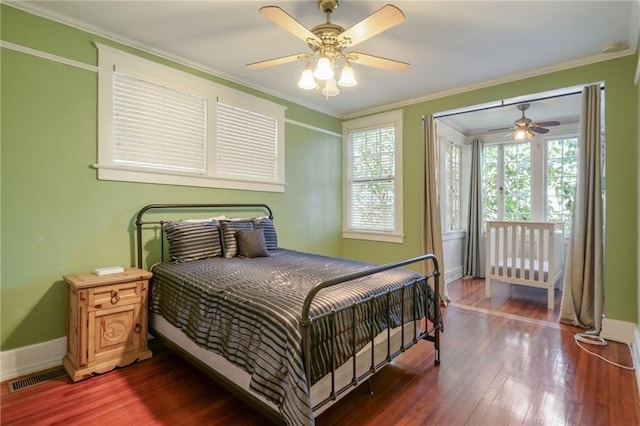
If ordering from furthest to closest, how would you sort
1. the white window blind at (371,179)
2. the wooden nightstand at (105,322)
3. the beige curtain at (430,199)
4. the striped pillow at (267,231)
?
the white window blind at (371,179)
the beige curtain at (430,199)
the striped pillow at (267,231)
the wooden nightstand at (105,322)

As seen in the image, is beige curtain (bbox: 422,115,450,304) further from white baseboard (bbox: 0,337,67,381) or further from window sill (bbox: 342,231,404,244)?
white baseboard (bbox: 0,337,67,381)

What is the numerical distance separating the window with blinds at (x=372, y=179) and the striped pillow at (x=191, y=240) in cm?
241

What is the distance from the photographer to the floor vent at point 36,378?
2.12 meters

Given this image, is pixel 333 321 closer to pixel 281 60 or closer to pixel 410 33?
pixel 281 60

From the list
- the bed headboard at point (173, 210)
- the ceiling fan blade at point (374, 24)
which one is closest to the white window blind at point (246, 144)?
the bed headboard at point (173, 210)

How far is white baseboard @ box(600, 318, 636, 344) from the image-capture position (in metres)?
2.80

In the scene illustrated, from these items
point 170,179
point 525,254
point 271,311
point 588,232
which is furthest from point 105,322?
point 525,254

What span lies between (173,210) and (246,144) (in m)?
1.13

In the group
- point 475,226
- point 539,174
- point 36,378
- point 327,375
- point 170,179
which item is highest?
point 539,174

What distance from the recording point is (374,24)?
6.14 ft

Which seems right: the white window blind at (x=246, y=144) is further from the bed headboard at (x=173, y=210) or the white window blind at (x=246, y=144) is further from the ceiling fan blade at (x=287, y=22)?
the ceiling fan blade at (x=287, y=22)

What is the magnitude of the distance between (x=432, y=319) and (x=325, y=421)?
3.66 ft

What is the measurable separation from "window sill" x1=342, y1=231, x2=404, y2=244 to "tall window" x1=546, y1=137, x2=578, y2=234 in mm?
2500

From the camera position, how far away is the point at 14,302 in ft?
7.45
